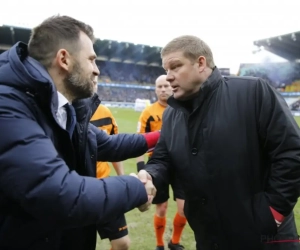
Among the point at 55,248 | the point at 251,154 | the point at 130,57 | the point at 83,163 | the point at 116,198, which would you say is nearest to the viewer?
the point at 116,198

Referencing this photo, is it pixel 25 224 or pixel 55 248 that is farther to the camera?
pixel 55 248

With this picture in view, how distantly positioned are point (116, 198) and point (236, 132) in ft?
2.87

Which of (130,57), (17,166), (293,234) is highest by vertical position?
(17,166)

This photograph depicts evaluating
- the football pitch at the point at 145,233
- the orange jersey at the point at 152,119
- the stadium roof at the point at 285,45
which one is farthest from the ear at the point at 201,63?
the stadium roof at the point at 285,45

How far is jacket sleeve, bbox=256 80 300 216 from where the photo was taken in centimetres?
185

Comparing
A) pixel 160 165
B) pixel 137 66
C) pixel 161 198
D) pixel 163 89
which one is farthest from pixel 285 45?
pixel 160 165

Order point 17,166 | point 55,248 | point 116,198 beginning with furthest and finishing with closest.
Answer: point 55,248, point 116,198, point 17,166

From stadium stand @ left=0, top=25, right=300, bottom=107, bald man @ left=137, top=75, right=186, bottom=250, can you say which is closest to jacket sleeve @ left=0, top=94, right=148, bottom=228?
bald man @ left=137, top=75, right=186, bottom=250

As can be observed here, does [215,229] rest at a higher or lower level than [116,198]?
lower

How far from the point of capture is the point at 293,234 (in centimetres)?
202

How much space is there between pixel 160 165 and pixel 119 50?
1721 inches

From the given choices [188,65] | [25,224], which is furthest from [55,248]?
[188,65]

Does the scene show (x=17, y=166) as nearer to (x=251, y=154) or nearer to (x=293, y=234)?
(x=251, y=154)

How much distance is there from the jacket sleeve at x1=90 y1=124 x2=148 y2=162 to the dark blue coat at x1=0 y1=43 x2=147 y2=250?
740mm
